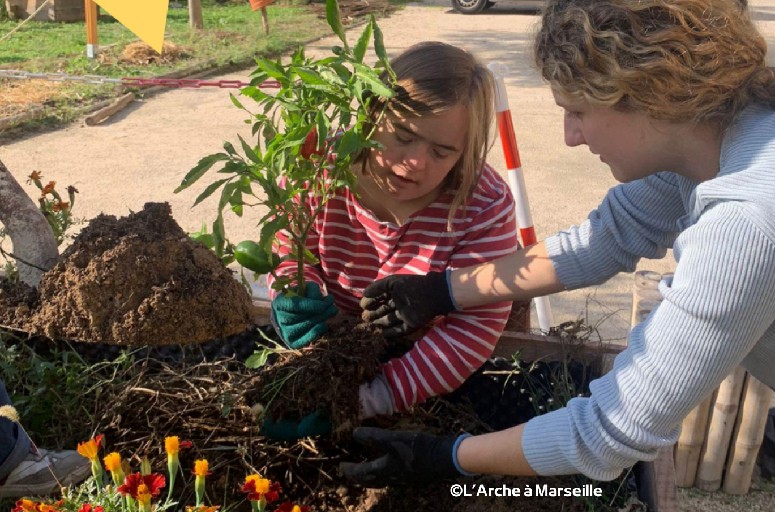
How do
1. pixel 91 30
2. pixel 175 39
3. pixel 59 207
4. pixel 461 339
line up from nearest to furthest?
pixel 461 339 < pixel 59 207 < pixel 91 30 < pixel 175 39

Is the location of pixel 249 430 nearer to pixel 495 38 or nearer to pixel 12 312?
pixel 12 312

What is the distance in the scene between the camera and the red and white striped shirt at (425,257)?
2.07 meters

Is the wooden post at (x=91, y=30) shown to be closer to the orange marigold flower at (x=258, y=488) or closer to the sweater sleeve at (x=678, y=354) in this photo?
the orange marigold flower at (x=258, y=488)

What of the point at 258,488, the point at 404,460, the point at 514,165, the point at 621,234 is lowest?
the point at 404,460

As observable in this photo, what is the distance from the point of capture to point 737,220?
133 centimetres

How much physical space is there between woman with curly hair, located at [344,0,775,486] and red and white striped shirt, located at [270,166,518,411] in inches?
13.2

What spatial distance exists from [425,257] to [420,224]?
0.28ft

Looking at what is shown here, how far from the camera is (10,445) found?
1.86 metres

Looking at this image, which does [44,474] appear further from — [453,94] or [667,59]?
[667,59]

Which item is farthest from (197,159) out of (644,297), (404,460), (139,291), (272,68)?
(404,460)

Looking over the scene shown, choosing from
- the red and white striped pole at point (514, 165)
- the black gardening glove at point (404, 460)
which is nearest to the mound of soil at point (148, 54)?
the red and white striped pole at point (514, 165)

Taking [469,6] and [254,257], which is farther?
[469,6]

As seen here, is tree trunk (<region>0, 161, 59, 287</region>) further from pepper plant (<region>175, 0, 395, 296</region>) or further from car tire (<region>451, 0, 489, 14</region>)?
car tire (<region>451, 0, 489, 14</region>)

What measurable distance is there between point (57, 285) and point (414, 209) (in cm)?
88
